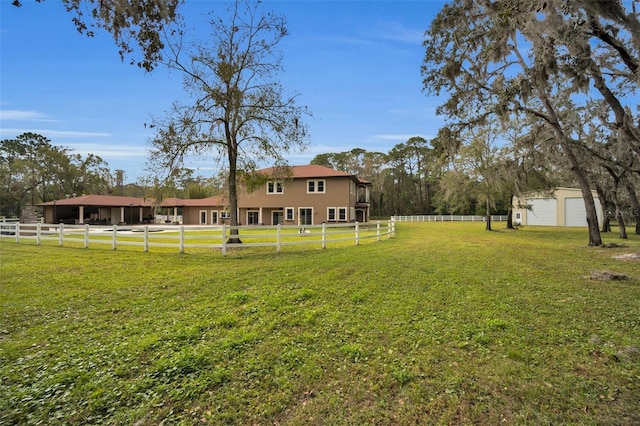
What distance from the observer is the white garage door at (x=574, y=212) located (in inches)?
1264

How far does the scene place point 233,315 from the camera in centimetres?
506

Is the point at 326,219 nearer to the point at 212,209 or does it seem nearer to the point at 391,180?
the point at 212,209

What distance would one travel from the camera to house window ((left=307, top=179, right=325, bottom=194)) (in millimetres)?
29969

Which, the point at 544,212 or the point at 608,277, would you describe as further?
the point at 544,212

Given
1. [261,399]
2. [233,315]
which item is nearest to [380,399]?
[261,399]

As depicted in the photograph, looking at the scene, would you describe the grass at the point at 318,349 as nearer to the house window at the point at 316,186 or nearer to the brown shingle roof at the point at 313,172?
the brown shingle roof at the point at 313,172

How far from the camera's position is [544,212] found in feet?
115

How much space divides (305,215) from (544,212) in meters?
26.1

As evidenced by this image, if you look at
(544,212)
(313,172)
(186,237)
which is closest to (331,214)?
(313,172)

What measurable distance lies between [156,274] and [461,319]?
6807 millimetres

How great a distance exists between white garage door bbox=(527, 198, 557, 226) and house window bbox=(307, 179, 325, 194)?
880 inches

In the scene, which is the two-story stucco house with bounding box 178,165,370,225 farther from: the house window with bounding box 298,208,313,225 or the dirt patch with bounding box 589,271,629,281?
the dirt patch with bounding box 589,271,629,281

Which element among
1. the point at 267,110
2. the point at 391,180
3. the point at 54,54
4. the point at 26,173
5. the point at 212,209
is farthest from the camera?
the point at 391,180

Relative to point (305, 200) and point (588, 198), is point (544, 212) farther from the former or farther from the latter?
point (305, 200)
